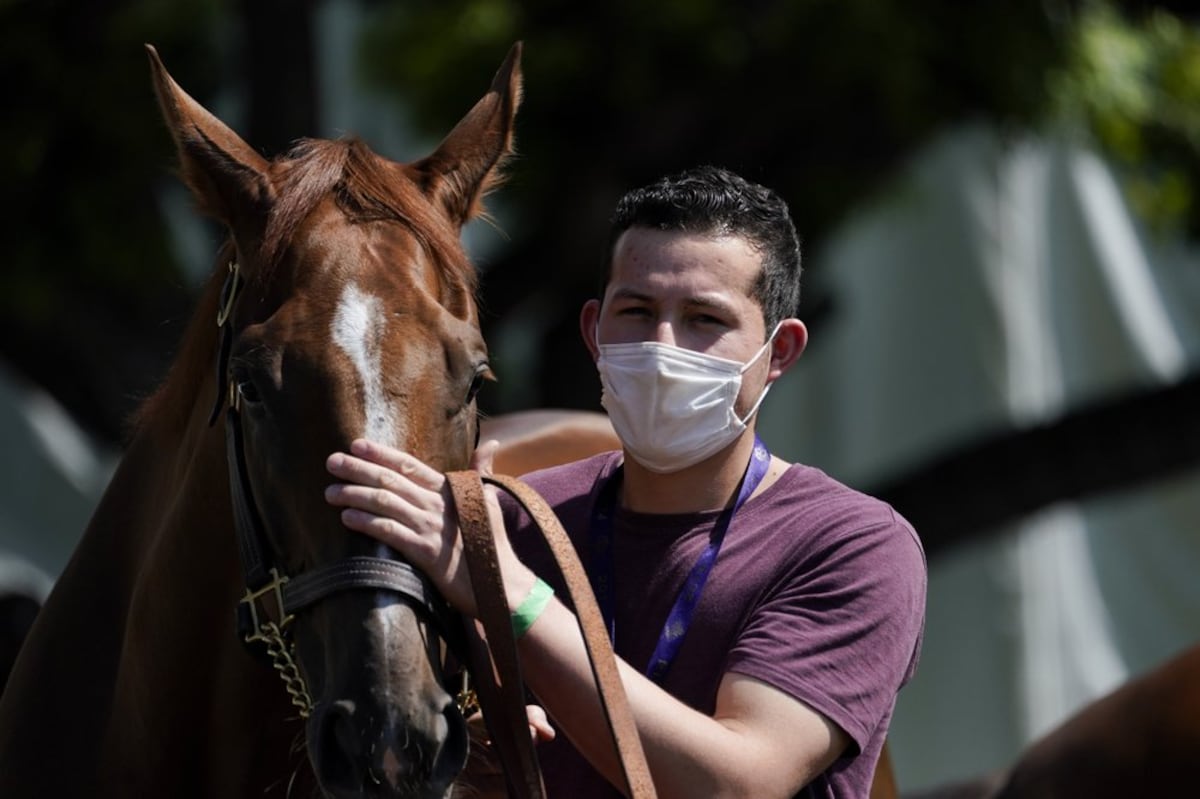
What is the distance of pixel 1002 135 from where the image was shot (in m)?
7.00

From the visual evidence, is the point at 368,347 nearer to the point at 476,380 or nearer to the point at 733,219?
the point at 476,380

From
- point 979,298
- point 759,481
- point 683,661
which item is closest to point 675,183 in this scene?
point 759,481

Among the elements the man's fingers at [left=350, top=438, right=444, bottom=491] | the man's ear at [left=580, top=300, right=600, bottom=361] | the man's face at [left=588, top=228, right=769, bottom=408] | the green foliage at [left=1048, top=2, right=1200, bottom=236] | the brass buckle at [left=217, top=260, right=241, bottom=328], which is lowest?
the man's fingers at [left=350, top=438, right=444, bottom=491]

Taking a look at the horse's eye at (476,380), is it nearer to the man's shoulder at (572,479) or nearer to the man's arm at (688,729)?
the man's shoulder at (572,479)

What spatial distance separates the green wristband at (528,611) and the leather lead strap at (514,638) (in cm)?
3

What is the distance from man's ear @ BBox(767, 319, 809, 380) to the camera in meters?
2.67

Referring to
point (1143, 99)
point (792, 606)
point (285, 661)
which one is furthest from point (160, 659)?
point (1143, 99)

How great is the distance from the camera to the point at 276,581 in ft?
8.22

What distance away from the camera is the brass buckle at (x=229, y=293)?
275 centimetres

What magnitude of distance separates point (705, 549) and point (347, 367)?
58cm

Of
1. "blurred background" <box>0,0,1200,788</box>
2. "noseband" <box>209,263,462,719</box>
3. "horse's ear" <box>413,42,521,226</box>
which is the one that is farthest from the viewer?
"blurred background" <box>0,0,1200,788</box>

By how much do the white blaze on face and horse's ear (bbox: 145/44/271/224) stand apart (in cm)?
32

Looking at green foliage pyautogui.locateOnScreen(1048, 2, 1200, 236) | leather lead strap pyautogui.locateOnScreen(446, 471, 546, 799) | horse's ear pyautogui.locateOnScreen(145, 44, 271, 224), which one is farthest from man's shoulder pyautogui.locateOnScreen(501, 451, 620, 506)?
green foliage pyautogui.locateOnScreen(1048, 2, 1200, 236)

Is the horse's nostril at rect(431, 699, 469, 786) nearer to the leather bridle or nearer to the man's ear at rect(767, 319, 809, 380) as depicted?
the leather bridle
